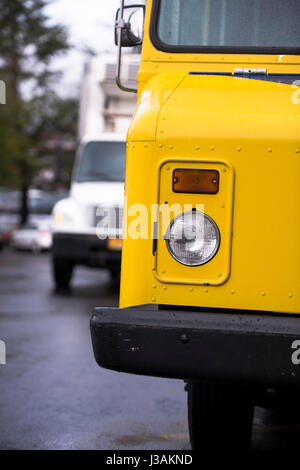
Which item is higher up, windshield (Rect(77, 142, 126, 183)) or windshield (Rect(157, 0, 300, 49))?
windshield (Rect(157, 0, 300, 49))

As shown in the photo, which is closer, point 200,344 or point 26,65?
point 200,344

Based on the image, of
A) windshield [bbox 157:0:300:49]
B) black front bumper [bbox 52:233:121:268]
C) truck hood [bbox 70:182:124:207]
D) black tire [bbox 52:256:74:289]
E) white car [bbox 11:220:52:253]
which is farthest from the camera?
white car [bbox 11:220:52:253]

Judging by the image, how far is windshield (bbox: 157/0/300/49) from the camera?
15.4 ft

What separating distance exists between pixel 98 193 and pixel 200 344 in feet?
33.4

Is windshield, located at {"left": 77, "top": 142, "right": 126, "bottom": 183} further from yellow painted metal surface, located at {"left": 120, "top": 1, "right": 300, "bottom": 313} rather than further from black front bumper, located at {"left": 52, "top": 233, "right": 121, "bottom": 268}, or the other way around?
yellow painted metal surface, located at {"left": 120, "top": 1, "right": 300, "bottom": 313}

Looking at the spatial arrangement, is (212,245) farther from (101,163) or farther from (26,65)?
(26,65)

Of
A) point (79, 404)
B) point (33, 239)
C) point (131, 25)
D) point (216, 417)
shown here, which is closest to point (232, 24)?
point (131, 25)

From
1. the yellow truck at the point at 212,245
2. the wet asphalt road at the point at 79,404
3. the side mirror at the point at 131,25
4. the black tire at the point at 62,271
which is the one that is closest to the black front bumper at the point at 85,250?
the black tire at the point at 62,271

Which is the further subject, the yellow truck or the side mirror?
the side mirror

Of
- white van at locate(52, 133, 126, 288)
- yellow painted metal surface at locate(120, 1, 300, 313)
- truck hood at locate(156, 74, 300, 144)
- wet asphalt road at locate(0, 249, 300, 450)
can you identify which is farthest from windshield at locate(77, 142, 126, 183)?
yellow painted metal surface at locate(120, 1, 300, 313)

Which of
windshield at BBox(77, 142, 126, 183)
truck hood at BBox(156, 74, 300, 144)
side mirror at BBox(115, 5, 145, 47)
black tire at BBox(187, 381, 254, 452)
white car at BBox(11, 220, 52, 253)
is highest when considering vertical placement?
side mirror at BBox(115, 5, 145, 47)

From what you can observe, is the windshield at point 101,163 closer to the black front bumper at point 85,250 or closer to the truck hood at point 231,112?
the black front bumper at point 85,250

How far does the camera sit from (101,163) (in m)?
14.3

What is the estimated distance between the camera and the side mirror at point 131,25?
16.5ft
